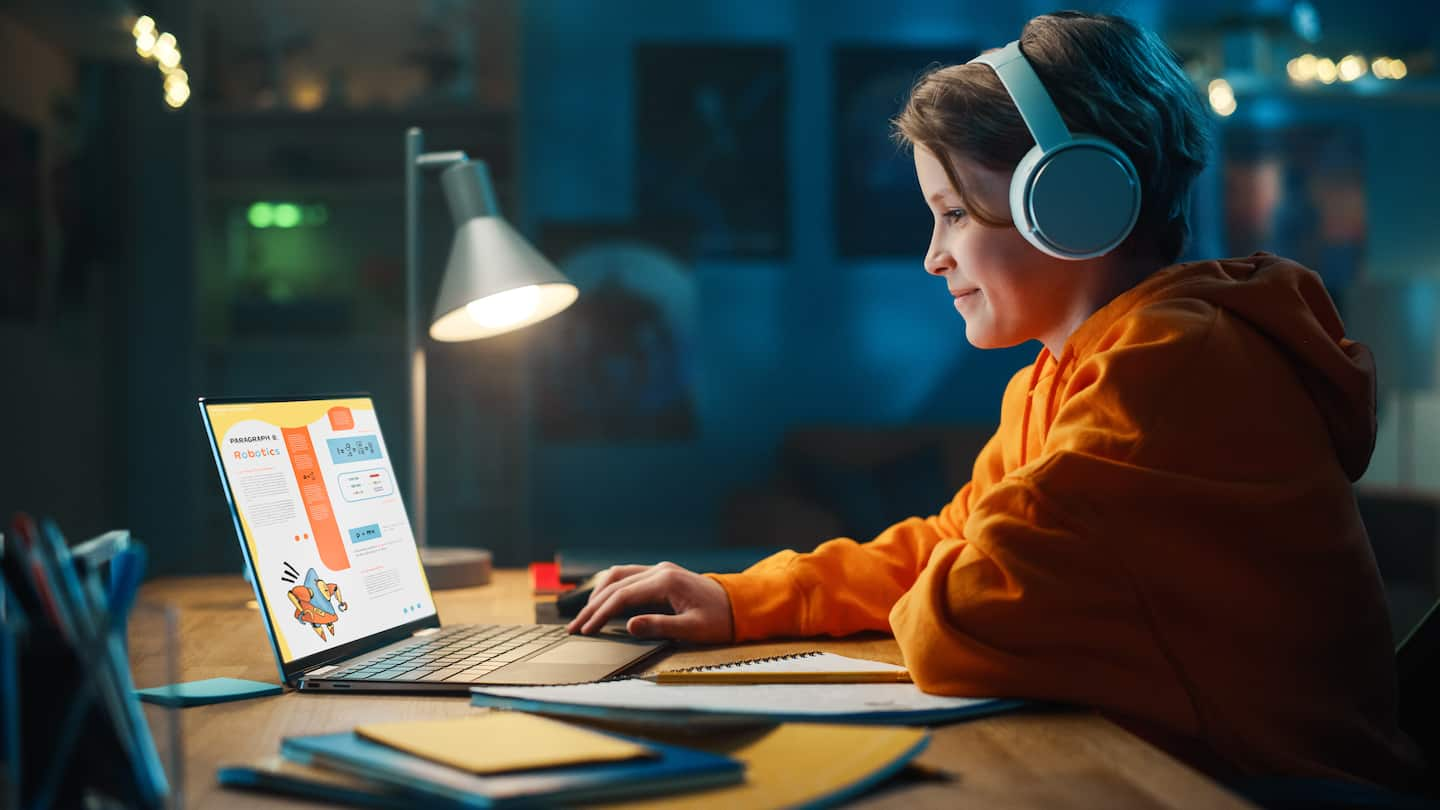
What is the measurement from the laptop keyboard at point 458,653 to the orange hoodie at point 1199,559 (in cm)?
31

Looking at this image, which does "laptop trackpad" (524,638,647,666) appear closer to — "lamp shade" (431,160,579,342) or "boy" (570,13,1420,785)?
"boy" (570,13,1420,785)

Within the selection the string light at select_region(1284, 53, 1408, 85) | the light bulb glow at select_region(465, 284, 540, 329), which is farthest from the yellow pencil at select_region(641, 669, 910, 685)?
the string light at select_region(1284, 53, 1408, 85)

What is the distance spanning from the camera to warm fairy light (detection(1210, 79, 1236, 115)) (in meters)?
4.22

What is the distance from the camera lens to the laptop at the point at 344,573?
0.90 metres

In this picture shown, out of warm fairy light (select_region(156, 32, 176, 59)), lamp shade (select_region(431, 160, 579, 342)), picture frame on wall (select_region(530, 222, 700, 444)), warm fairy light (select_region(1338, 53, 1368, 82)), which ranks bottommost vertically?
picture frame on wall (select_region(530, 222, 700, 444))

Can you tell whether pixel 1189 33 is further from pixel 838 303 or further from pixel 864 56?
pixel 838 303

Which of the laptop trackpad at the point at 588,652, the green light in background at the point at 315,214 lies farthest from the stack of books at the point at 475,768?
the green light in background at the point at 315,214

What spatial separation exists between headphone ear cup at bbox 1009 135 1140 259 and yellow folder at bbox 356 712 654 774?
0.52m

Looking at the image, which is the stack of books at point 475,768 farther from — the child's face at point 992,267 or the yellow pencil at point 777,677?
the child's face at point 992,267

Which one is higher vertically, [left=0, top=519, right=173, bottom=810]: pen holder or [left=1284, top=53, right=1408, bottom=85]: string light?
[left=1284, top=53, right=1408, bottom=85]: string light

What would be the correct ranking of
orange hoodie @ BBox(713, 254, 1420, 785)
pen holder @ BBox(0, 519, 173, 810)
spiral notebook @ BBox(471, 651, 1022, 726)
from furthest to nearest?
orange hoodie @ BBox(713, 254, 1420, 785) < spiral notebook @ BBox(471, 651, 1022, 726) < pen holder @ BBox(0, 519, 173, 810)

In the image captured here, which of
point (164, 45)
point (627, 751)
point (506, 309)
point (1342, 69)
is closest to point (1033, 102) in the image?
point (627, 751)

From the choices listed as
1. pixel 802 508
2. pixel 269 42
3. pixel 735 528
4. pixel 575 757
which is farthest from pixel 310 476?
pixel 269 42

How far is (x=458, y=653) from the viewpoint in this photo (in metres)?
0.99
